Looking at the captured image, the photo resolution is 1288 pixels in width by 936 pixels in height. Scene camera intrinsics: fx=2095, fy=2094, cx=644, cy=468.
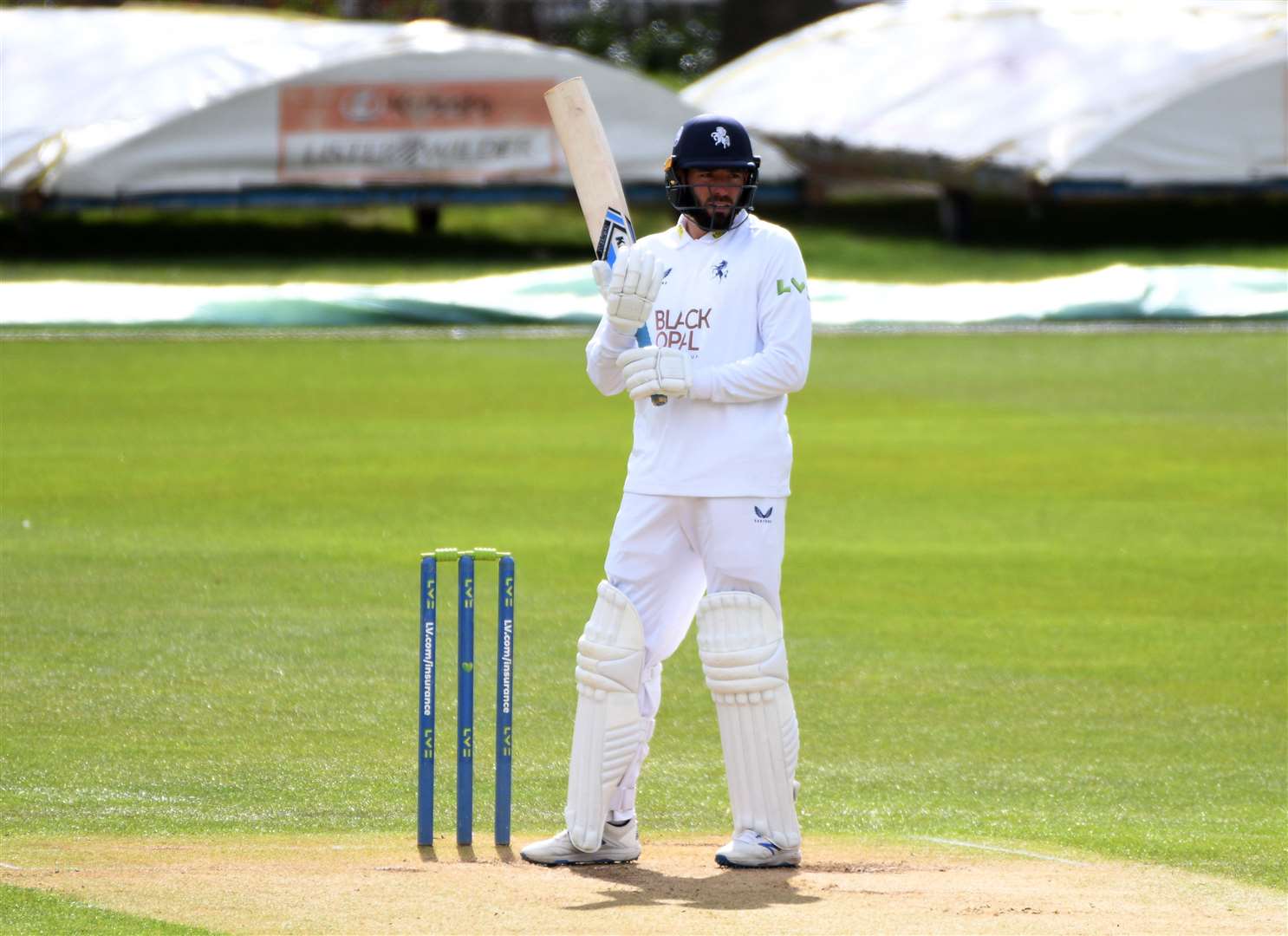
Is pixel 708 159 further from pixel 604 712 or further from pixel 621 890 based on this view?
pixel 621 890

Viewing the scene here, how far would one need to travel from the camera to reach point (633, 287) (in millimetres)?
5223

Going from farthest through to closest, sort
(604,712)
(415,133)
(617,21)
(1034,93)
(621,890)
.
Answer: (617,21) < (1034,93) < (415,133) < (604,712) < (621,890)

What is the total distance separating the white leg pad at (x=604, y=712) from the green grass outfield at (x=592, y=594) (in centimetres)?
51

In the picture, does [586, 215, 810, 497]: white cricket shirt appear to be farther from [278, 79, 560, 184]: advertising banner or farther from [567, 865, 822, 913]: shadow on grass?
[278, 79, 560, 184]: advertising banner

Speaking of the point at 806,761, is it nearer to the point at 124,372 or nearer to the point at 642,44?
the point at 124,372

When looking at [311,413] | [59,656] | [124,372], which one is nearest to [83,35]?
[124,372]

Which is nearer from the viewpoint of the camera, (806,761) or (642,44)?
(806,761)

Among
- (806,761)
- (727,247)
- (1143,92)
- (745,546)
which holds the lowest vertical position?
(806,761)

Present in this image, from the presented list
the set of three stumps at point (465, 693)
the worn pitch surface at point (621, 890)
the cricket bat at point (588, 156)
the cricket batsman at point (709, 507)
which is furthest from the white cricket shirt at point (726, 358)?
the worn pitch surface at point (621, 890)

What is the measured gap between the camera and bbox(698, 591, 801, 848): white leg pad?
5262 mm

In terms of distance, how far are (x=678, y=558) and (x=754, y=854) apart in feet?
2.54

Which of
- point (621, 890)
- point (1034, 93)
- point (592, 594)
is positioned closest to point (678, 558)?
point (621, 890)

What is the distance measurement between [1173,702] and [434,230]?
16.7 meters

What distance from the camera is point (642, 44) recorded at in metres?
30.7
